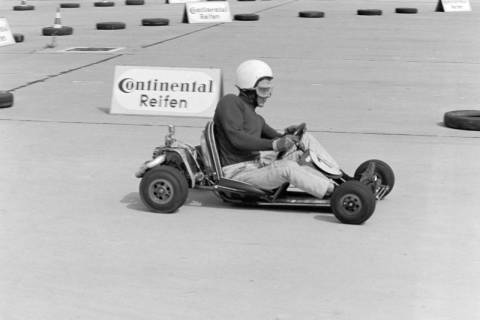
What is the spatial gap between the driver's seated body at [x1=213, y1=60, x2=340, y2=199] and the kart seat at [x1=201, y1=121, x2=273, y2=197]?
0.16 feet

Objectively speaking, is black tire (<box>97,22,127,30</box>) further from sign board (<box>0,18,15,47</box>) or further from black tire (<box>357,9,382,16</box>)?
black tire (<box>357,9,382,16</box>)

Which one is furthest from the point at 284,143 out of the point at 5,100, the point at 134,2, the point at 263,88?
the point at 134,2

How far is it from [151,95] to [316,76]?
13.5 feet

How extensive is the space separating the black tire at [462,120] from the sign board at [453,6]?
1669 centimetres

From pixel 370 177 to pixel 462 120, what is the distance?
12.7 ft

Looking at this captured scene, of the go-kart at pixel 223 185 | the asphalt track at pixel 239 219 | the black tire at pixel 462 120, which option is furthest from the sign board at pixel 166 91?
the go-kart at pixel 223 185

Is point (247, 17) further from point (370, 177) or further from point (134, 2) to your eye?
point (370, 177)

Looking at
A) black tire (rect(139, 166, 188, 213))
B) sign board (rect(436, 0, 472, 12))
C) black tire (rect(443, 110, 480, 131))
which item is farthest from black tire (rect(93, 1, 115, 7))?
black tire (rect(139, 166, 188, 213))

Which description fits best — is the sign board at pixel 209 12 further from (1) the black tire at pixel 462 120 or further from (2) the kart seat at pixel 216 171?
(2) the kart seat at pixel 216 171

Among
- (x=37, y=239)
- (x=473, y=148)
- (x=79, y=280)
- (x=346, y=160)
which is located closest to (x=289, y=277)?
(x=79, y=280)

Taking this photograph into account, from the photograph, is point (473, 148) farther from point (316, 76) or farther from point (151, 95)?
point (316, 76)

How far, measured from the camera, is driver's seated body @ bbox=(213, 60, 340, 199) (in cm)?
725

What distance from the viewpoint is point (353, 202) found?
7.02m

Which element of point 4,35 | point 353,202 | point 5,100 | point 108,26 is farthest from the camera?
point 108,26
